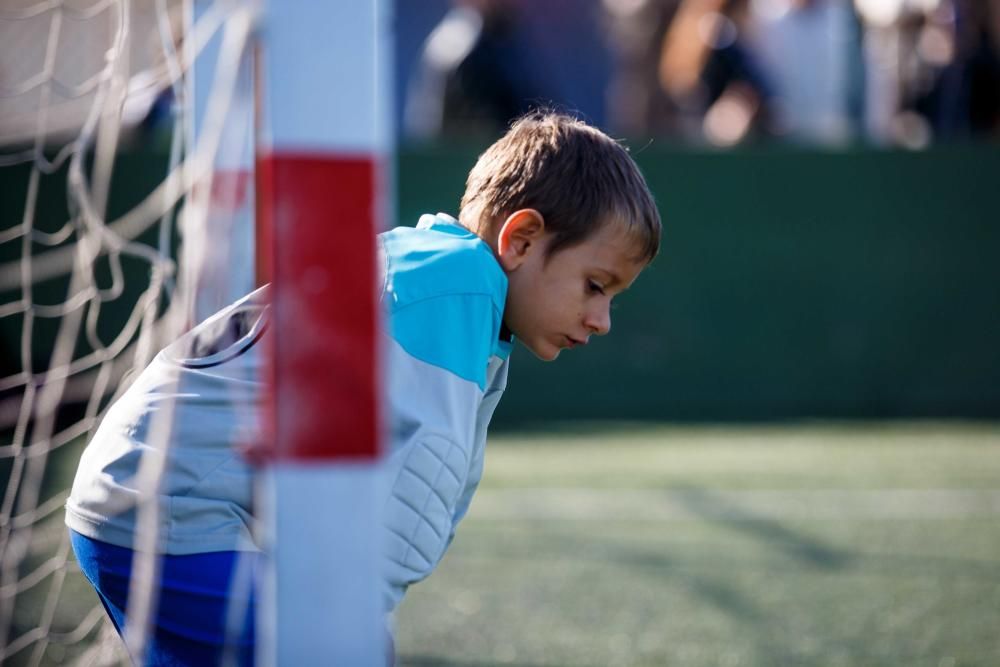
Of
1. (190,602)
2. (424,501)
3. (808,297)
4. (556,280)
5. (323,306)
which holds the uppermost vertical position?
(323,306)

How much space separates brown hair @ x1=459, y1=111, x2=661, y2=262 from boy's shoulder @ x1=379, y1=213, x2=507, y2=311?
0.44 ft

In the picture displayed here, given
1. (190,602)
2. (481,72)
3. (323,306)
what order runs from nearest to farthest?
(323,306) → (190,602) → (481,72)

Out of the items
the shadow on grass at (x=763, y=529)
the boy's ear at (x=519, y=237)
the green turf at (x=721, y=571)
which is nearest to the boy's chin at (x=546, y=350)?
the boy's ear at (x=519, y=237)

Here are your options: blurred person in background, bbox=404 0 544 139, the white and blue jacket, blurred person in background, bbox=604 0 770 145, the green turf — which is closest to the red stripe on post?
the white and blue jacket

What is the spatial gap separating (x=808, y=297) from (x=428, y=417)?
21.7 ft

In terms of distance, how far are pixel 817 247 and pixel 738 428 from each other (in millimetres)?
1389

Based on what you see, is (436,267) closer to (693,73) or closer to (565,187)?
(565,187)

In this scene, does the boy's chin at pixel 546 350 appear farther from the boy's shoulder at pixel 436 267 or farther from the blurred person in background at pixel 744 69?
the blurred person in background at pixel 744 69

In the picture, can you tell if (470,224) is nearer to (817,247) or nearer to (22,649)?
(22,649)

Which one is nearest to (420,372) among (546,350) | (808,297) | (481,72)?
(546,350)

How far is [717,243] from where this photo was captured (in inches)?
320

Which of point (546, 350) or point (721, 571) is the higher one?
point (546, 350)

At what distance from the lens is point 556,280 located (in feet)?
6.98

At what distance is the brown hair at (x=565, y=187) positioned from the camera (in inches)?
83.6
